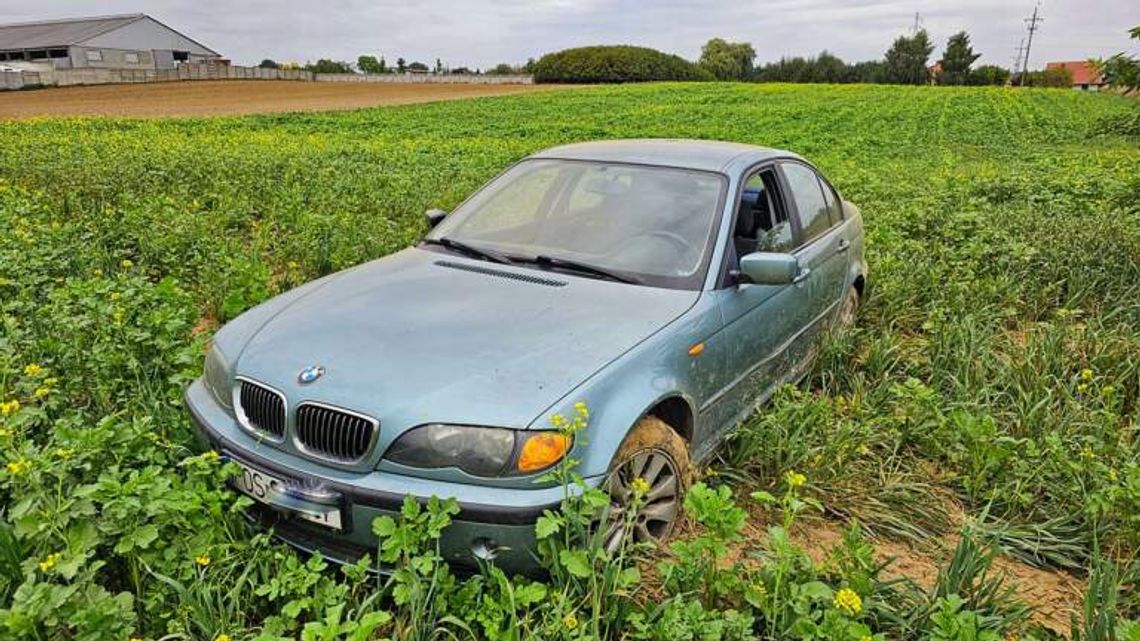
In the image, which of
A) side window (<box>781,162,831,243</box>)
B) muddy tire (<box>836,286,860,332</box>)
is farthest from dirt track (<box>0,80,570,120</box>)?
muddy tire (<box>836,286,860,332</box>)

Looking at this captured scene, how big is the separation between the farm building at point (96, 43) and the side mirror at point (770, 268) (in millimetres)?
75446

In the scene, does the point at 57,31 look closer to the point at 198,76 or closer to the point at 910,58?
the point at 198,76

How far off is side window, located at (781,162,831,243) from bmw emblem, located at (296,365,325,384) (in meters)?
2.69

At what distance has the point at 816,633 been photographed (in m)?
1.97

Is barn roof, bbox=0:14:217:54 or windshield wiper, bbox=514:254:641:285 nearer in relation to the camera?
windshield wiper, bbox=514:254:641:285

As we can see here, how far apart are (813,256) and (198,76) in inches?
2724

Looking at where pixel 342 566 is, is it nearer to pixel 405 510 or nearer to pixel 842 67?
pixel 405 510

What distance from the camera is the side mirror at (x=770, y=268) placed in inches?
119

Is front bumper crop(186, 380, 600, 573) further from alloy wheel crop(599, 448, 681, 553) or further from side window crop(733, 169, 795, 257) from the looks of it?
side window crop(733, 169, 795, 257)

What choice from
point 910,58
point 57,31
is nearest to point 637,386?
point 57,31

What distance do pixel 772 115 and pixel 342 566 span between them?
3007 cm

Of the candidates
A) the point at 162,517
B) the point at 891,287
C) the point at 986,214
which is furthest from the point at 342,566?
the point at 986,214

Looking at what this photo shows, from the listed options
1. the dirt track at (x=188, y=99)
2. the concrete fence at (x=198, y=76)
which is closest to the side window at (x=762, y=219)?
the dirt track at (x=188, y=99)

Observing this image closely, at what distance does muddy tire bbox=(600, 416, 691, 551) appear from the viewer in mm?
2410
